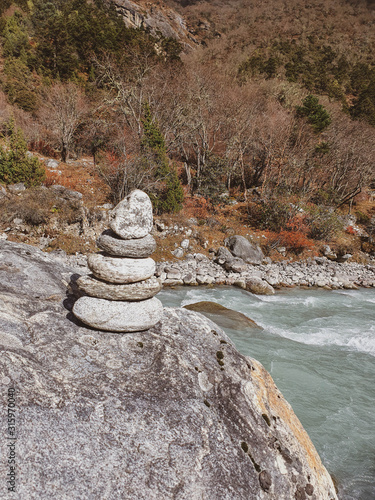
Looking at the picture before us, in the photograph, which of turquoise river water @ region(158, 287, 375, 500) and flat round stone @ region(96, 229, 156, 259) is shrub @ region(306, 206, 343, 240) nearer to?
turquoise river water @ region(158, 287, 375, 500)

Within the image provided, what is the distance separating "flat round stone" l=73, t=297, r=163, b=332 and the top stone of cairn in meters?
1.16

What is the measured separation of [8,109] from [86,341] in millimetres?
26751

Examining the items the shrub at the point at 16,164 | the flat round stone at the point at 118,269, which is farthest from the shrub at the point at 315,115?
the flat round stone at the point at 118,269

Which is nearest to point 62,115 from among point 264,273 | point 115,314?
point 264,273

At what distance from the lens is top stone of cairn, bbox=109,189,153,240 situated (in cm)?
443

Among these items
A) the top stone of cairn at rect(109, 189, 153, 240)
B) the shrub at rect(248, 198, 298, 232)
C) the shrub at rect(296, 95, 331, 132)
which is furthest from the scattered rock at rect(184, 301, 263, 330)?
the shrub at rect(296, 95, 331, 132)

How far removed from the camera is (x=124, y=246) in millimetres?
4438

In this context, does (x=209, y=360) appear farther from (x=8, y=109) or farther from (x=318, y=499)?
(x=8, y=109)

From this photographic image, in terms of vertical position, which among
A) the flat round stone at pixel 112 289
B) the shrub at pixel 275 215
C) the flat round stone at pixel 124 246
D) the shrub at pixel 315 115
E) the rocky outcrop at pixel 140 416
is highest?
the shrub at pixel 315 115

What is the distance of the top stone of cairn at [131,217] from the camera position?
443 centimetres

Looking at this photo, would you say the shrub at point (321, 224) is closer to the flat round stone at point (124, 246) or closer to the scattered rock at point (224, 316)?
the scattered rock at point (224, 316)

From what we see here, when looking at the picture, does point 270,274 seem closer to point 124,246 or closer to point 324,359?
point 324,359

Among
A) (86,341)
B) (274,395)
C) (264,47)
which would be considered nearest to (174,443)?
(86,341)

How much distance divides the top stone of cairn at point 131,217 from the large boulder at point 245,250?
13.4m
